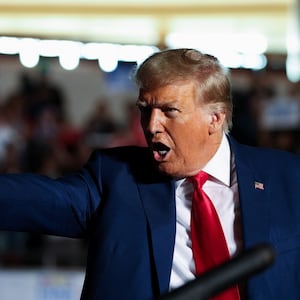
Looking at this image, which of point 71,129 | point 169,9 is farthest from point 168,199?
point 169,9

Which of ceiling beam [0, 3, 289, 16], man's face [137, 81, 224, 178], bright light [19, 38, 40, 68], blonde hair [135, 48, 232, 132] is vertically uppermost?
ceiling beam [0, 3, 289, 16]

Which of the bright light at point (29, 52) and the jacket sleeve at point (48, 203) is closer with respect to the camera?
the jacket sleeve at point (48, 203)

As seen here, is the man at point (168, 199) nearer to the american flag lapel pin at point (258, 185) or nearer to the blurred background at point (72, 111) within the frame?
the american flag lapel pin at point (258, 185)

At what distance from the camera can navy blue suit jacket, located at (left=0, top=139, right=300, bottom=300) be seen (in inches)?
108

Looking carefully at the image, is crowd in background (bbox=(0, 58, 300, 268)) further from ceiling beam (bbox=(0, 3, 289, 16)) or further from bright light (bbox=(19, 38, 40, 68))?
ceiling beam (bbox=(0, 3, 289, 16))

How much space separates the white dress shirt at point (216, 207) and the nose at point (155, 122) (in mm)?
221

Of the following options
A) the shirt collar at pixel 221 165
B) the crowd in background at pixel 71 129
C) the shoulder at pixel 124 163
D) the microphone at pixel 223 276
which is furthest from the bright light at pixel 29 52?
the microphone at pixel 223 276

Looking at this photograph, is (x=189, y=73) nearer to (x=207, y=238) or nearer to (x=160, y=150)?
(x=160, y=150)

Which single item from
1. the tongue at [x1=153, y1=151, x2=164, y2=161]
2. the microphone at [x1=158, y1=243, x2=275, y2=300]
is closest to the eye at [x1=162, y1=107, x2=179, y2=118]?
the tongue at [x1=153, y1=151, x2=164, y2=161]

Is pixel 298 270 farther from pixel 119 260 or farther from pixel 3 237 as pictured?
pixel 3 237

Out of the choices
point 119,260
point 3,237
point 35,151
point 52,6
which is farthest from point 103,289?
point 52,6

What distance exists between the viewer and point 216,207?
2875 millimetres

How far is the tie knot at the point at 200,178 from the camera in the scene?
2.88m

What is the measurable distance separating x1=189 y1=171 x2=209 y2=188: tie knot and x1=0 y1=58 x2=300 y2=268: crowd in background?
441 centimetres
